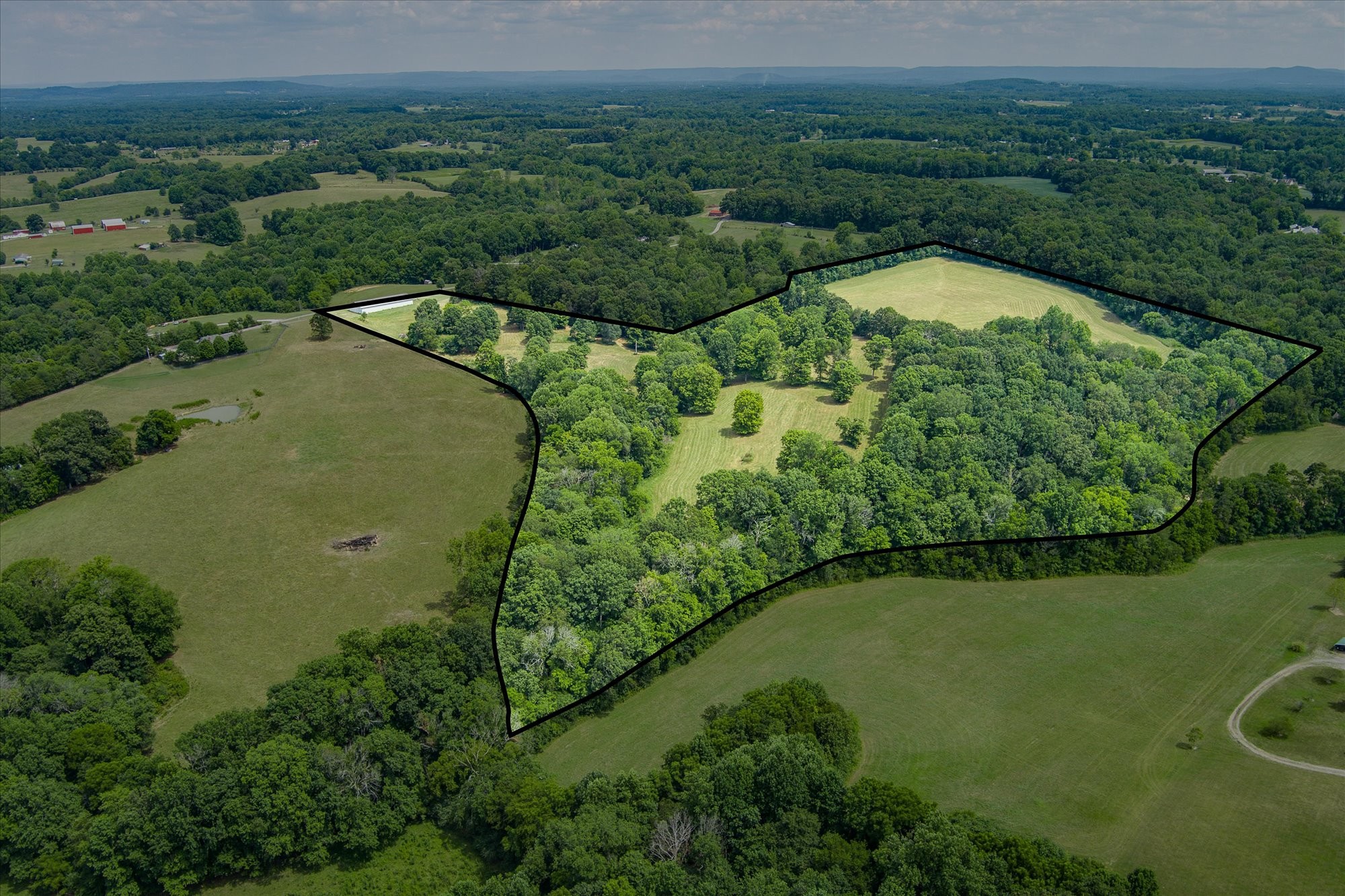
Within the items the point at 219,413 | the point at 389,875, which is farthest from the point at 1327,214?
the point at 389,875

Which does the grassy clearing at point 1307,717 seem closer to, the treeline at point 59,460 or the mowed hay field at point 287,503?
the mowed hay field at point 287,503

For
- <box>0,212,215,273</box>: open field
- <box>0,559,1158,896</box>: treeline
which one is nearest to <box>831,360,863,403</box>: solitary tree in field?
<box>0,559,1158,896</box>: treeline

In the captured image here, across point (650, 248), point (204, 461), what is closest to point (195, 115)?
point (650, 248)

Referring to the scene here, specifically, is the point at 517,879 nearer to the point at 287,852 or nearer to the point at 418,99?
the point at 287,852

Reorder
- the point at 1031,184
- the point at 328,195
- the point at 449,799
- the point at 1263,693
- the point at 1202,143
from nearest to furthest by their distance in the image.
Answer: the point at 449,799 → the point at 1263,693 → the point at 1031,184 → the point at 328,195 → the point at 1202,143

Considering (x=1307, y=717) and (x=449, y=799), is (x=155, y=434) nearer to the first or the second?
(x=449, y=799)

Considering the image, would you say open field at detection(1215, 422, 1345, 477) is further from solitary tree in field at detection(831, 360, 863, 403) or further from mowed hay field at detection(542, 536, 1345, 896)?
solitary tree in field at detection(831, 360, 863, 403)
